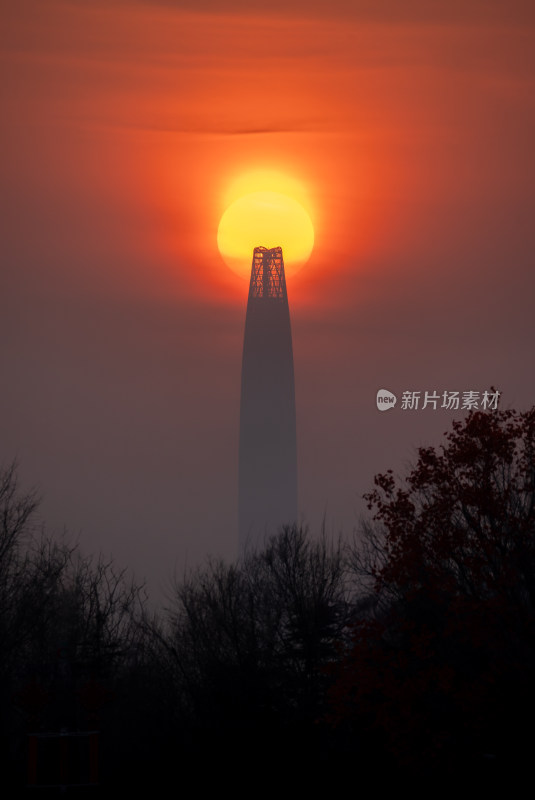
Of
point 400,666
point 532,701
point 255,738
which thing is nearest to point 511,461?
point 400,666

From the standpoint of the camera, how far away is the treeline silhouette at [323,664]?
2780 cm

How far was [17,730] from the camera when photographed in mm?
39281

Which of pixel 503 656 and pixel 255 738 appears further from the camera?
pixel 255 738

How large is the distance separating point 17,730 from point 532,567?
68.0 ft

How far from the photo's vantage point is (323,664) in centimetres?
4125

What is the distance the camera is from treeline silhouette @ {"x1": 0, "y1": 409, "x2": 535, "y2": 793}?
2780 cm

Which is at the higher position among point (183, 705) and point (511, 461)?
point (511, 461)

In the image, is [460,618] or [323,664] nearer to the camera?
[460,618]

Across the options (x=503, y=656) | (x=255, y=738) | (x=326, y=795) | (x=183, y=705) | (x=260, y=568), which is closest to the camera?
(x=503, y=656)

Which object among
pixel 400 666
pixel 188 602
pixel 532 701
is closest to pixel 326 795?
pixel 400 666

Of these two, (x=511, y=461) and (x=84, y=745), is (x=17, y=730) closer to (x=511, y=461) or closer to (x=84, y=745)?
(x=84, y=745)

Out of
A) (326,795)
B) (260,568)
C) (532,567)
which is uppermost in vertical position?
(260,568)

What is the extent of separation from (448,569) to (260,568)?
3497 cm

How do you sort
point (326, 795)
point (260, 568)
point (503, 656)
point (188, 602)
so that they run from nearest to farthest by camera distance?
1. point (503, 656)
2. point (326, 795)
3. point (188, 602)
4. point (260, 568)
